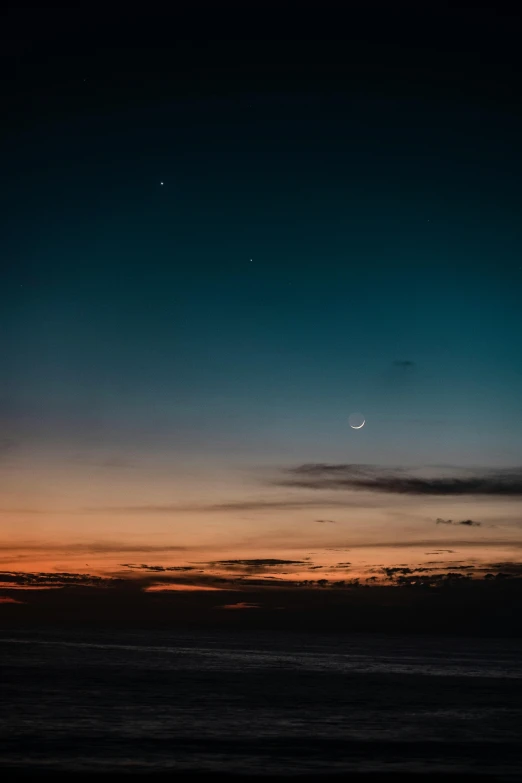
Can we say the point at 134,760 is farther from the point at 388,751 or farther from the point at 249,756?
the point at 388,751

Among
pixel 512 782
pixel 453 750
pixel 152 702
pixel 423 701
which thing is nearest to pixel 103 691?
pixel 152 702

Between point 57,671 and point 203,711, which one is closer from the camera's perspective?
point 203,711

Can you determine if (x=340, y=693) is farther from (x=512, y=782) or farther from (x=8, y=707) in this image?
(x=512, y=782)

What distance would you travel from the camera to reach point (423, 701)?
8681 centimetres

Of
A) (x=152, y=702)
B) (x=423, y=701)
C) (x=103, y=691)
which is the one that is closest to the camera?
(x=152, y=702)

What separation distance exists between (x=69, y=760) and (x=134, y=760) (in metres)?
3.68

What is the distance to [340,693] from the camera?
9462 cm

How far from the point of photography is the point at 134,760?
155 ft

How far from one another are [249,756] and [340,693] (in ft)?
157

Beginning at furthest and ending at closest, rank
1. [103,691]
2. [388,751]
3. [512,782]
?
[103,691]
[388,751]
[512,782]

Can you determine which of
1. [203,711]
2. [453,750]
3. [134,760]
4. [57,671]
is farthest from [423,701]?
[57,671]

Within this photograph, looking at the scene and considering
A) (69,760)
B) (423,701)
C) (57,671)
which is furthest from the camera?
(57,671)

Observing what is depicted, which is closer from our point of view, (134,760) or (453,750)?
(134,760)

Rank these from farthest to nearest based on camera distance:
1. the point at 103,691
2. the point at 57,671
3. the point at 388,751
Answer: the point at 57,671 < the point at 103,691 < the point at 388,751
